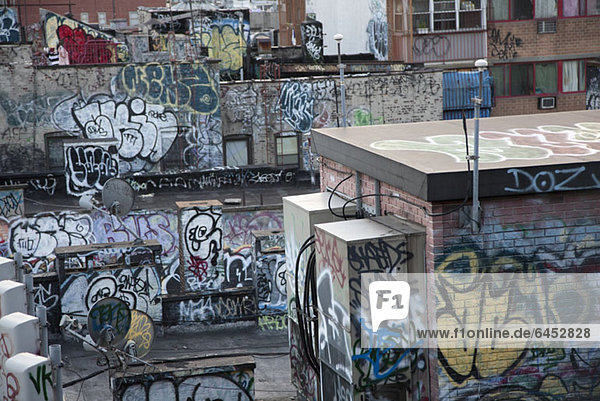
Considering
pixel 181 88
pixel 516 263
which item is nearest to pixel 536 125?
pixel 516 263

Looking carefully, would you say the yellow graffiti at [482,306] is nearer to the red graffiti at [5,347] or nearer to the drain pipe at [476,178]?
the drain pipe at [476,178]

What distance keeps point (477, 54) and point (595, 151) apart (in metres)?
27.5

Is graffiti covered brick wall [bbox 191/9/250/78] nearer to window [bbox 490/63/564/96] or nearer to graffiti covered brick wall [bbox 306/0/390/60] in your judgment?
graffiti covered brick wall [bbox 306/0/390/60]

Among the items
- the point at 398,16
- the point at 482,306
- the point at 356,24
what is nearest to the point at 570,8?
the point at 398,16

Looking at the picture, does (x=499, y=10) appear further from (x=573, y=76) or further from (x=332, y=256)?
(x=332, y=256)

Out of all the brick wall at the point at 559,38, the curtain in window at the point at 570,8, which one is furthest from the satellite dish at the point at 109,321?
the curtain in window at the point at 570,8

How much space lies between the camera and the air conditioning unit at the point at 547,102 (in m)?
38.0

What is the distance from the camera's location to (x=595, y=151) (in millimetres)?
9750

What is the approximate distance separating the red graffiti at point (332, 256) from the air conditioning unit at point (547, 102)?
30.0 m

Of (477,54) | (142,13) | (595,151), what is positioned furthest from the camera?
(142,13)

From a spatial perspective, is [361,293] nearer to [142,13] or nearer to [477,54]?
[477,54]

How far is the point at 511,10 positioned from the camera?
122ft

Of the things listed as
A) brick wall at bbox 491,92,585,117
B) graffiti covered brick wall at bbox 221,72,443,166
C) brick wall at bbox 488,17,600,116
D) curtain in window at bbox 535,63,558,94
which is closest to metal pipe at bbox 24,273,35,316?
graffiti covered brick wall at bbox 221,72,443,166

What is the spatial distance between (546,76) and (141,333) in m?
29.1
